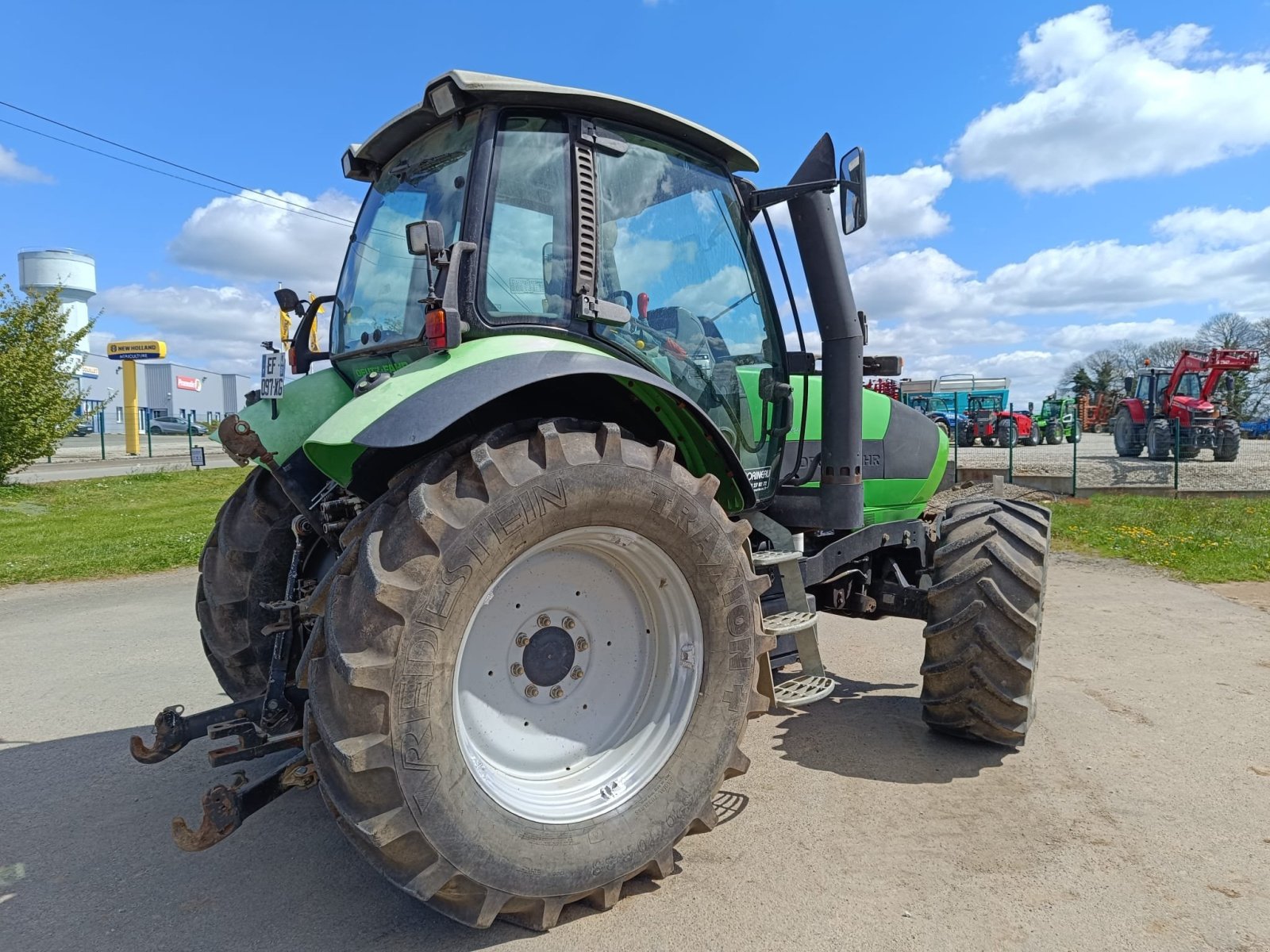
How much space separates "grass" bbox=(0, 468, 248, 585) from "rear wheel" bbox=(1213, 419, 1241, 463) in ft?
65.4

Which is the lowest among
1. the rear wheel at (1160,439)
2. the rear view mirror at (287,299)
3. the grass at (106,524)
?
the grass at (106,524)

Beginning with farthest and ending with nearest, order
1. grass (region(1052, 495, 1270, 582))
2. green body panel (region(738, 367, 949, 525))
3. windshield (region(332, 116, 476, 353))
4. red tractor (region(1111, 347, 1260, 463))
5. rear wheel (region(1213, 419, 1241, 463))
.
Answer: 1. red tractor (region(1111, 347, 1260, 463))
2. rear wheel (region(1213, 419, 1241, 463))
3. grass (region(1052, 495, 1270, 582))
4. green body panel (region(738, 367, 949, 525))
5. windshield (region(332, 116, 476, 353))

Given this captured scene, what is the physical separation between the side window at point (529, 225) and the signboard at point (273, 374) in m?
0.90

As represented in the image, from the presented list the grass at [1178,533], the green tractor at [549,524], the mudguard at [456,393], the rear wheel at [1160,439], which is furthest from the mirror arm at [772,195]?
the rear wheel at [1160,439]

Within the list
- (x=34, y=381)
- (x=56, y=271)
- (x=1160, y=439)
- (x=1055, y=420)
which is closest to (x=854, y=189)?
(x=34, y=381)

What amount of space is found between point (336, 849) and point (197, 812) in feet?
2.60

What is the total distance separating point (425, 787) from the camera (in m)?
2.22

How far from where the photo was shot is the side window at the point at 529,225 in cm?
288

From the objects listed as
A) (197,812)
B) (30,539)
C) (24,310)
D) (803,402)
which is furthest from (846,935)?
(24,310)

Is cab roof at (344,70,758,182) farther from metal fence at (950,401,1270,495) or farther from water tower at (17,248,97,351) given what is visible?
water tower at (17,248,97,351)

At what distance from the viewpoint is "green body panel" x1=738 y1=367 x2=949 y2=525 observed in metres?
4.20

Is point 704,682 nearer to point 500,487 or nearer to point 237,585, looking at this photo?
point 500,487

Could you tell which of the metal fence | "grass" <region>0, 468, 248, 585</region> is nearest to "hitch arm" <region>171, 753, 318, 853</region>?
"grass" <region>0, 468, 248, 585</region>

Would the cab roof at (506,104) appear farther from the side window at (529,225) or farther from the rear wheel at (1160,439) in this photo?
the rear wheel at (1160,439)
